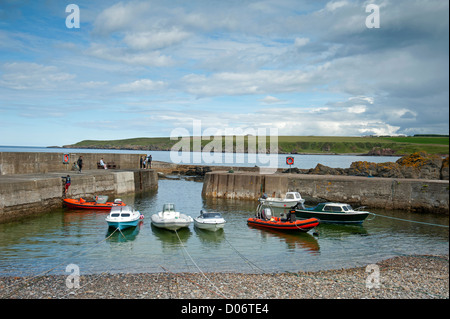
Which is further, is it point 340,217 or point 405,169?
point 405,169

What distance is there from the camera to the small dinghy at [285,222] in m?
24.0

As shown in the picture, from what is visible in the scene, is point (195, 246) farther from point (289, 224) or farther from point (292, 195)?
point (292, 195)

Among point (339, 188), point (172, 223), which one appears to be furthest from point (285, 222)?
point (339, 188)

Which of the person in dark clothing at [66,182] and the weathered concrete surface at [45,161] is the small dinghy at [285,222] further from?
the weathered concrete surface at [45,161]

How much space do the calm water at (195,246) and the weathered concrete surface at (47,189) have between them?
1391 millimetres

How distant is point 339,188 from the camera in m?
36.8

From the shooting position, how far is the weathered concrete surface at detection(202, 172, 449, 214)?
32219 mm

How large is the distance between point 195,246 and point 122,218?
6.44 metres

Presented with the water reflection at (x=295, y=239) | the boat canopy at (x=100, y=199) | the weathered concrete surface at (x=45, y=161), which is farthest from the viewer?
the weathered concrete surface at (x=45, y=161)

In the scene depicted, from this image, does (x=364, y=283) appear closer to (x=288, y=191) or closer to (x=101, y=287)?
(x=101, y=287)

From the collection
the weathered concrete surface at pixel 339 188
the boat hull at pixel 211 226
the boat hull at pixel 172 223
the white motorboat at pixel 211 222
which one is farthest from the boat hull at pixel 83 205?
the weathered concrete surface at pixel 339 188

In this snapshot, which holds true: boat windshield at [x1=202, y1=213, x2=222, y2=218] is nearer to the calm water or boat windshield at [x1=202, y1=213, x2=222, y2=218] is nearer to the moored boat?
the calm water

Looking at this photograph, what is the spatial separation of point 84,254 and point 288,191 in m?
25.2
